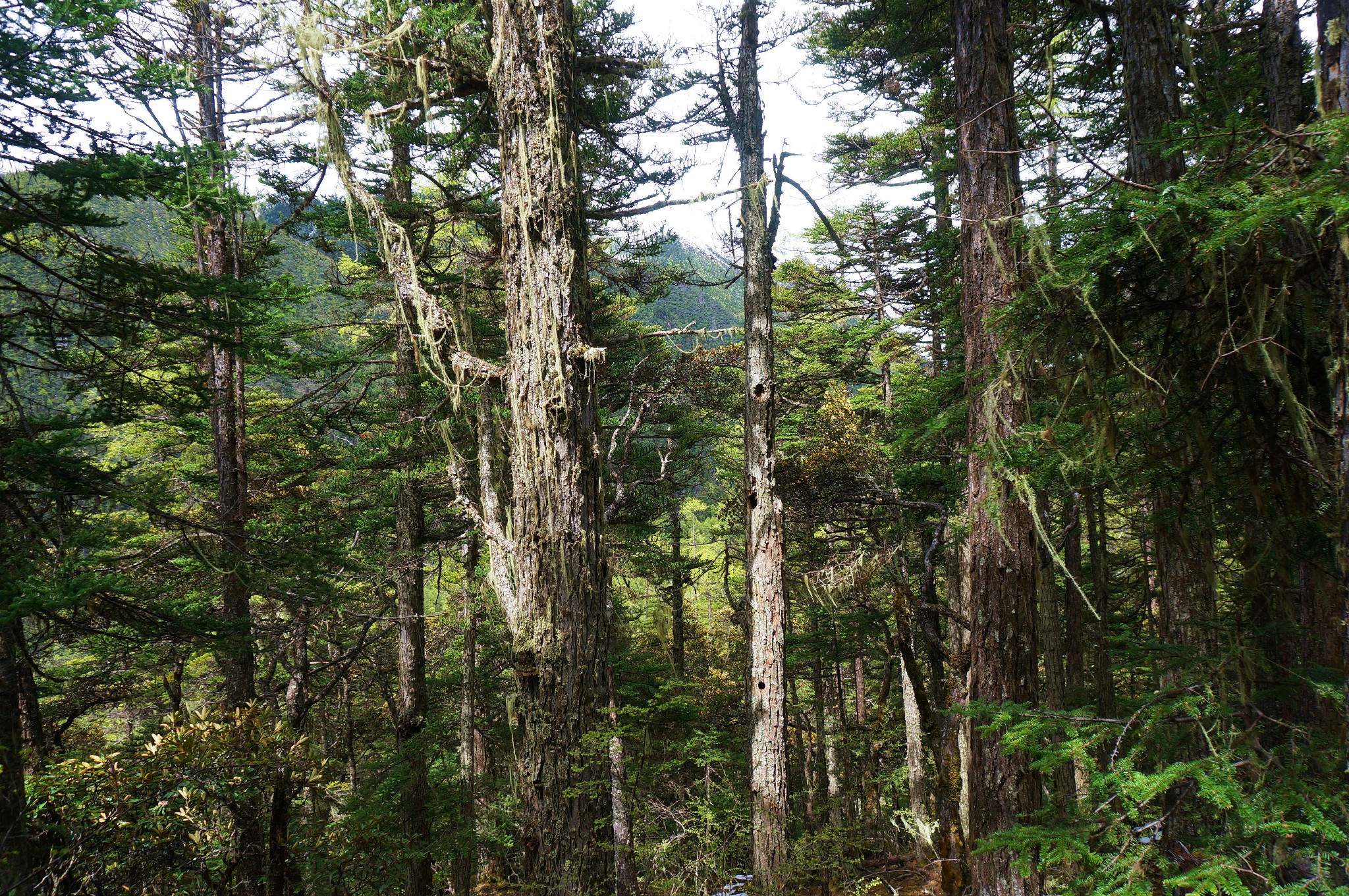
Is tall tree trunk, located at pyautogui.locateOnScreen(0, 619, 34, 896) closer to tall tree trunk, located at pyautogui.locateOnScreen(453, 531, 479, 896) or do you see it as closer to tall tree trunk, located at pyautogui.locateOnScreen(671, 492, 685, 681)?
tall tree trunk, located at pyautogui.locateOnScreen(453, 531, 479, 896)

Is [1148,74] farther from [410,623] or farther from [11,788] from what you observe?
[410,623]

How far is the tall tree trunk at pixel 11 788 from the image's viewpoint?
4520mm

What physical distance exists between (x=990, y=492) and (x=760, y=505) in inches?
129

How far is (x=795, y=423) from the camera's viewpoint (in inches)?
516

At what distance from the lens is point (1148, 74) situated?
5125mm

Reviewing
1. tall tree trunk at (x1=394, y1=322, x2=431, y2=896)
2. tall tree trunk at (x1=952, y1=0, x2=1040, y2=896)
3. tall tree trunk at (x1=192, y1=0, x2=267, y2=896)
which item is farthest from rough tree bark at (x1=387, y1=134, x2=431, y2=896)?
tall tree trunk at (x1=952, y1=0, x2=1040, y2=896)

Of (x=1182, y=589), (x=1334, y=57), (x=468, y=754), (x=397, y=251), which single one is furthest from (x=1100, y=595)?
(x=397, y=251)

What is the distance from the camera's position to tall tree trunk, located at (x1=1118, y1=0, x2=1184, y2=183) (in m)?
5.04

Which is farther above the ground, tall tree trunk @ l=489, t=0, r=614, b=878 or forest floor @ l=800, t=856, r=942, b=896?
tall tree trunk @ l=489, t=0, r=614, b=878

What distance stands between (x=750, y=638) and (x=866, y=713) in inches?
473

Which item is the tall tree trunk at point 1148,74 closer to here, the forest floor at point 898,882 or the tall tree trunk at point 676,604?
the forest floor at point 898,882

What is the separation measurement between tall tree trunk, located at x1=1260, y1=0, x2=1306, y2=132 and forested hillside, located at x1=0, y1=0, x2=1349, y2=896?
61 millimetres

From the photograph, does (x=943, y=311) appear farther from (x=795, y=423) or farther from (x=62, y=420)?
(x=62, y=420)

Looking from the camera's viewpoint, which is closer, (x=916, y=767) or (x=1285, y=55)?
(x=1285, y=55)
